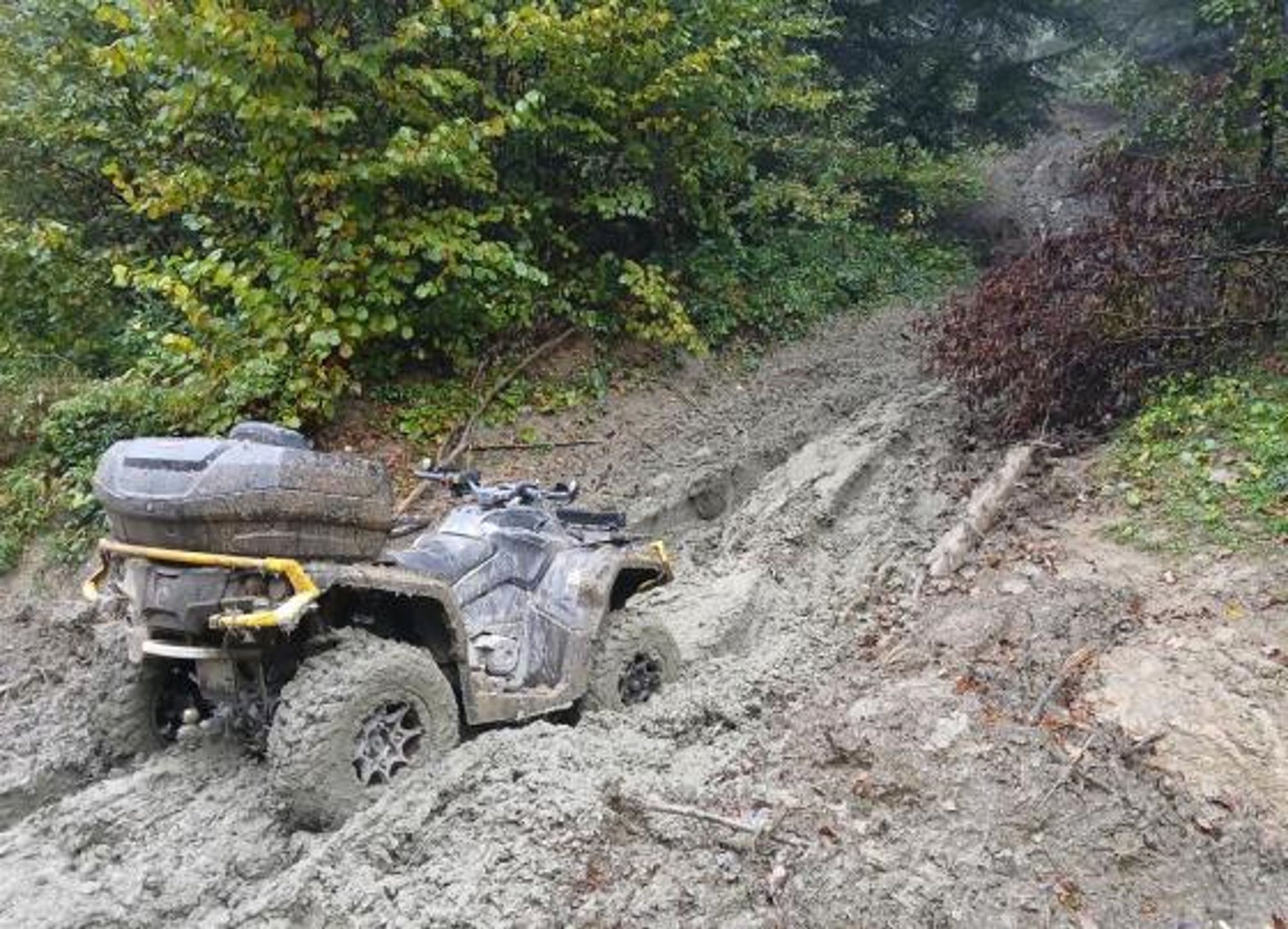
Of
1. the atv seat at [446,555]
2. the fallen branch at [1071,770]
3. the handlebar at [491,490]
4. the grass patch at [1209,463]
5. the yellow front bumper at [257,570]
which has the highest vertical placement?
the yellow front bumper at [257,570]

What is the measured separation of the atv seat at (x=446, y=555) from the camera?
4711 millimetres

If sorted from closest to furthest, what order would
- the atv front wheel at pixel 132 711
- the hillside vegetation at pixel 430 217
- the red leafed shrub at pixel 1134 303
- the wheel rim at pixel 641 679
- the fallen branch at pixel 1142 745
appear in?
the fallen branch at pixel 1142 745, the atv front wheel at pixel 132 711, the wheel rim at pixel 641 679, the hillside vegetation at pixel 430 217, the red leafed shrub at pixel 1134 303

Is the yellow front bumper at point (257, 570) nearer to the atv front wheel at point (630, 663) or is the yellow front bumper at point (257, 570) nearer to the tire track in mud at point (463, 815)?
the tire track in mud at point (463, 815)

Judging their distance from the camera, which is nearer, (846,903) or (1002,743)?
(846,903)

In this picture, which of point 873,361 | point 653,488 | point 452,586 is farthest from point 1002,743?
point 873,361

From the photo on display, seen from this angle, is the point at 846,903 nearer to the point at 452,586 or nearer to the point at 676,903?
the point at 676,903

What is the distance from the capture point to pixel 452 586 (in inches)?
190

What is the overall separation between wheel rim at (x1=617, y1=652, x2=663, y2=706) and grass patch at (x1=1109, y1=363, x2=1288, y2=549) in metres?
2.84

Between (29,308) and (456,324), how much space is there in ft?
12.2

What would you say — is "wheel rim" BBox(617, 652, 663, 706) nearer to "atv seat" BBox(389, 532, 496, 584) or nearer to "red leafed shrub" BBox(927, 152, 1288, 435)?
"atv seat" BBox(389, 532, 496, 584)

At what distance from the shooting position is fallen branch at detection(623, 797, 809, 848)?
145 inches

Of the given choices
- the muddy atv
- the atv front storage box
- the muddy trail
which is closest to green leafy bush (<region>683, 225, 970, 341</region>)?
Result: the muddy trail

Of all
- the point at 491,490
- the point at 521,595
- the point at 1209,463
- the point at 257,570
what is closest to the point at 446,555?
the point at 521,595

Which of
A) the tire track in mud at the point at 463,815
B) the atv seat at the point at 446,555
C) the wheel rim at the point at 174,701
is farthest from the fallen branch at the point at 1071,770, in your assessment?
the wheel rim at the point at 174,701
